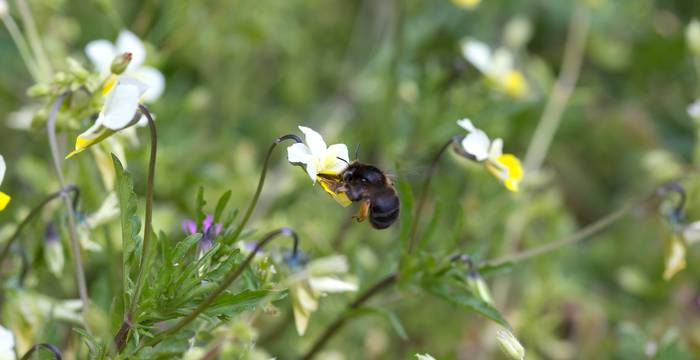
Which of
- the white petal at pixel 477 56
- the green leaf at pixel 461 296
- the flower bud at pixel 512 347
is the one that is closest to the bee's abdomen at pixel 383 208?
the green leaf at pixel 461 296

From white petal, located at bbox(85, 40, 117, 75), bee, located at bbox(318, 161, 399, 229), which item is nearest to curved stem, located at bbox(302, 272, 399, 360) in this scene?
bee, located at bbox(318, 161, 399, 229)

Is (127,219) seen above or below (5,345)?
above

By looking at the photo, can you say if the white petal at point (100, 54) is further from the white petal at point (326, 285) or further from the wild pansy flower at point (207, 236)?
the white petal at point (326, 285)

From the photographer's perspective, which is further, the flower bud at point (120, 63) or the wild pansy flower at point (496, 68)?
the wild pansy flower at point (496, 68)

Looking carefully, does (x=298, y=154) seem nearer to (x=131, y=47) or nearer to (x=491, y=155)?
(x=491, y=155)

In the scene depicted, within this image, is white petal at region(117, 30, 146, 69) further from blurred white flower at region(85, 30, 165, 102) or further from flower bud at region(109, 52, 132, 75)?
flower bud at region(109, 52, 132, 75)

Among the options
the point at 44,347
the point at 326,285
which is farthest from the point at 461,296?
the point at 44,347

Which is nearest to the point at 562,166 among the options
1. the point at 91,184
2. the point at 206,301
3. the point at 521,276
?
the point at 521,276
